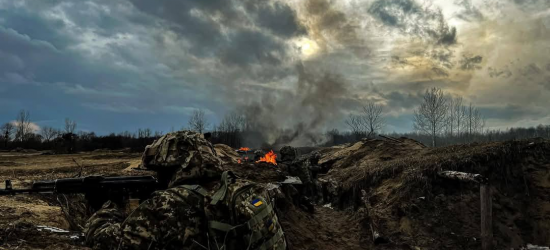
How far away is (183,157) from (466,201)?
893 cm

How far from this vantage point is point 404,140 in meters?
23.8

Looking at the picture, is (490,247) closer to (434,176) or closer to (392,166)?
(434,176)

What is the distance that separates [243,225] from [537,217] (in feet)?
32.6

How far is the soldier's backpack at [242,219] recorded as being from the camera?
10.9 ft

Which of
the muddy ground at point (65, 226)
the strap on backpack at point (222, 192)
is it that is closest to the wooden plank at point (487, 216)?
the muddy ground at point (65, 226)

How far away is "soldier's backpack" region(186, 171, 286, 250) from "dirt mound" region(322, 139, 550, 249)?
21.6 feet

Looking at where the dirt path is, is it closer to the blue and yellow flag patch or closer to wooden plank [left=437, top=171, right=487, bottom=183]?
wooden plank [left=437, top=171, right=487, bottom=183]

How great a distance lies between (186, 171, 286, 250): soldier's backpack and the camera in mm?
3312

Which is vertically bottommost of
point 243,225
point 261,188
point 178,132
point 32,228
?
point 32,228

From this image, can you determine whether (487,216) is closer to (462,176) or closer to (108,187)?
(462,176)

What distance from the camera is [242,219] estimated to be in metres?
3.33

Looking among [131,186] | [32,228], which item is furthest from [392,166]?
[32,228]

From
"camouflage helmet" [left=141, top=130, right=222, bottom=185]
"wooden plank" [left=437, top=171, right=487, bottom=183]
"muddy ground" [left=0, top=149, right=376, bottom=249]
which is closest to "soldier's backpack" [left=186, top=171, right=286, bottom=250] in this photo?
"camouflage helmet" [left=141, top=130, right=222, bottom=185]

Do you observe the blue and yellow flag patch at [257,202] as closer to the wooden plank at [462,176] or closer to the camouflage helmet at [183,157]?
the camouflage helmet at [183,157]
